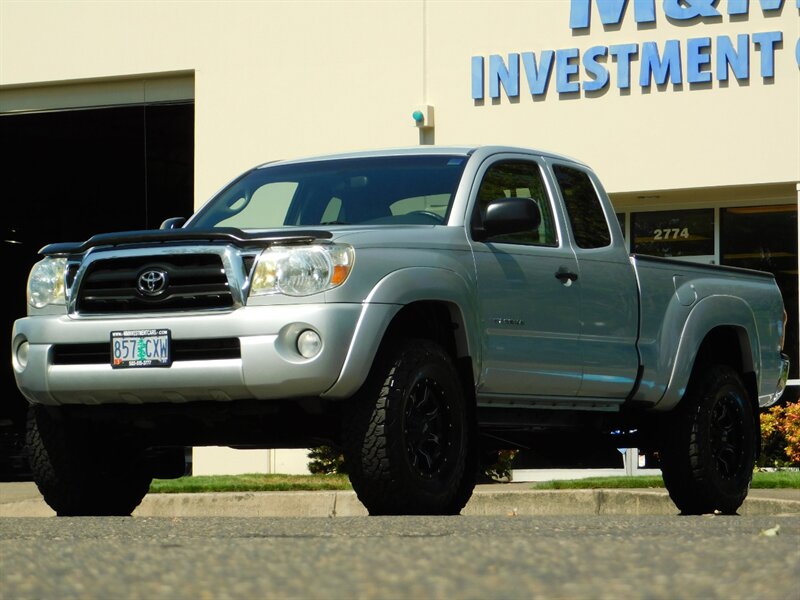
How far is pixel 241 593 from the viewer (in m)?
4.08

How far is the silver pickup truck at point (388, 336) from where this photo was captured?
24.3 ft

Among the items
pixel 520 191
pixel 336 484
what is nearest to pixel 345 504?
pixel 336 484

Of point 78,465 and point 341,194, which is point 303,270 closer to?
point 341,194

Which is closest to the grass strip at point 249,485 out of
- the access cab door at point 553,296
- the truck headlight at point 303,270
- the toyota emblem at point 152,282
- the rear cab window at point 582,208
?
the rear cab window at point 582,208

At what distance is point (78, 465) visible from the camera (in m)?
8.27

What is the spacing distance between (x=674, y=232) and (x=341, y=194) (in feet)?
31.7

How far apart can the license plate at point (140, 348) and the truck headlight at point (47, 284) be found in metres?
0.55

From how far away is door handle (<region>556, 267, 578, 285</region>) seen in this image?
8.79 metres

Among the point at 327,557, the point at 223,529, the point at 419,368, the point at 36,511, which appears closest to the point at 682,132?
the point at 36,511

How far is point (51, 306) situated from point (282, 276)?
4.42 feet

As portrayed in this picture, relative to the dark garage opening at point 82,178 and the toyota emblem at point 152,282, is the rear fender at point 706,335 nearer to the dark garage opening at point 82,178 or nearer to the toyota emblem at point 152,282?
A: the toyota emblem at point 152,282

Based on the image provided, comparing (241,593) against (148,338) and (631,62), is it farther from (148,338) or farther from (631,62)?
(631,62)

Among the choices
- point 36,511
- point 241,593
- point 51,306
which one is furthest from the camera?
point 36,511

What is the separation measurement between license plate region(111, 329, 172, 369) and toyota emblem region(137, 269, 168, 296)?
0.20 metres
